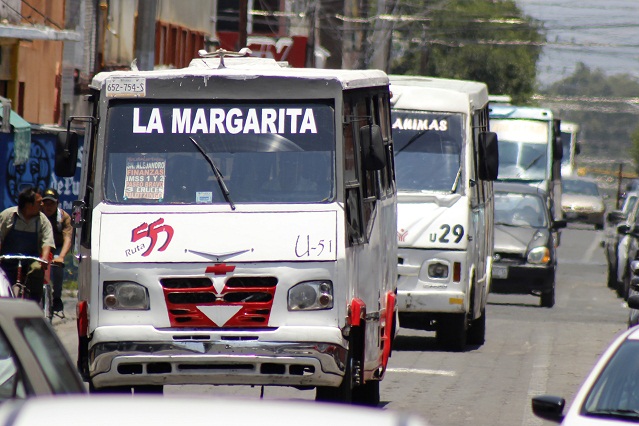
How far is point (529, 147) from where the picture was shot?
3672cm

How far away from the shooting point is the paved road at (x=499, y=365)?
1257cm

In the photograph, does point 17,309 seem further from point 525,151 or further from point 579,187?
point 579,187

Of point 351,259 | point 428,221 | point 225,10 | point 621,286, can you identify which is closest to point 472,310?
point 428,221

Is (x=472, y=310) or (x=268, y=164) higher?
(x=268, y=164)

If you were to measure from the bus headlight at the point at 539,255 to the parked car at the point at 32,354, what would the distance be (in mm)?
19889

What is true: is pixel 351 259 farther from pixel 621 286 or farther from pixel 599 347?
pixel 621 286

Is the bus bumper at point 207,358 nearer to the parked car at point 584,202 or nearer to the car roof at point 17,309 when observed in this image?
the car roof at point 17,309

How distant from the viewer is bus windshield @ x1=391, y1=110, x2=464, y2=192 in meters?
17.3

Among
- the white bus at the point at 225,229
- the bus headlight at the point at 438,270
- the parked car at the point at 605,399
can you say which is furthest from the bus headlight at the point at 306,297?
the bus headlight at the point at 438,270

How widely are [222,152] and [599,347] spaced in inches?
356

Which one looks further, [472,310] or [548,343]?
[548,343]

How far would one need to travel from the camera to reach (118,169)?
34.9 ft

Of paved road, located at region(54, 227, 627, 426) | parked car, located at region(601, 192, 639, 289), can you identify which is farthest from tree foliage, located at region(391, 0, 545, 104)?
paved road, located at region(54, 227, 627, 426)

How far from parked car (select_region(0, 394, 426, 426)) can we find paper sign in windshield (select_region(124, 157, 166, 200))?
6.86 metres
